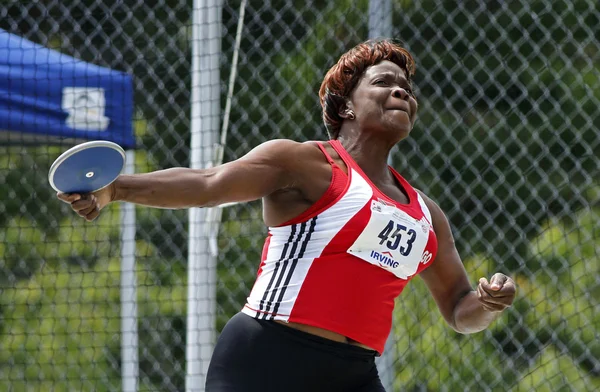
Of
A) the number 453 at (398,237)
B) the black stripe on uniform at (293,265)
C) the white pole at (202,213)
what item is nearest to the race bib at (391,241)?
the number 453 at (398,237)

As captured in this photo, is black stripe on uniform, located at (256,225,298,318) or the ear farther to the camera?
the ear

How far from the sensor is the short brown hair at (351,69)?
2971 millimetres

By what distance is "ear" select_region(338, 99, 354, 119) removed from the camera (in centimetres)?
296

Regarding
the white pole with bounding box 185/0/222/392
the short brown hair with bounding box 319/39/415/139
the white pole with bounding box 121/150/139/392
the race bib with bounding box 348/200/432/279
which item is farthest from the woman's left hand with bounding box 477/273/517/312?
the white pole with bounding box 121/150/139/392

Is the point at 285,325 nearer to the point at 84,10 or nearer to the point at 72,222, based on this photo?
the point at 84,10

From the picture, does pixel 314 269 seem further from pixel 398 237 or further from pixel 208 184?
pixel 208 184

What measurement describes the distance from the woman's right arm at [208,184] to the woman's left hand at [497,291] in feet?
1.84

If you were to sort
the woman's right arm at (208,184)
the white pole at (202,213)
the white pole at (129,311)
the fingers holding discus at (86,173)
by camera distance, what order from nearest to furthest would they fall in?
the fingers holding discus at (86,173), the woman's right arm at (208,184), the white pole at (202,213), the white pole at (129,311)

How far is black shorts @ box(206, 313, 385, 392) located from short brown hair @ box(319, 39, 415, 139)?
695mm

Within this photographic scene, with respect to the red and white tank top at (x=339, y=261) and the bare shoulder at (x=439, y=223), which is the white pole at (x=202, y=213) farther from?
the red and white tank top at (x=339, y=261)

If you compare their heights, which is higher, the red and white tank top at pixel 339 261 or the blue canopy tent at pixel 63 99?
the red and white tank top at pixel 339 261

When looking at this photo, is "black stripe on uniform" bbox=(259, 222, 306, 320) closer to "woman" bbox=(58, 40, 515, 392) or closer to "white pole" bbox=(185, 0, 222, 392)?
"woman" bbox=(58, 40, 515, 392)

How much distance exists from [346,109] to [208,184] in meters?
0.62

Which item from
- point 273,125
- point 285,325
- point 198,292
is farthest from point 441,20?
point 285,325
